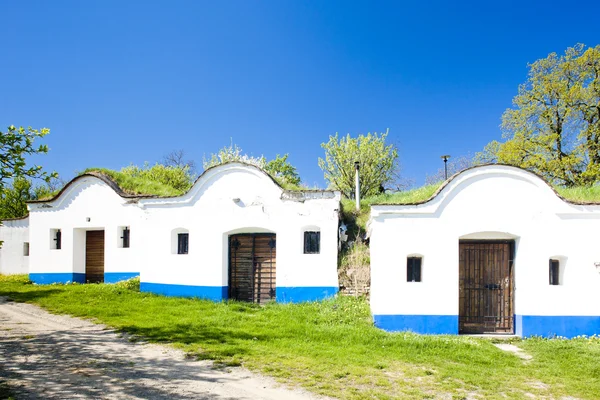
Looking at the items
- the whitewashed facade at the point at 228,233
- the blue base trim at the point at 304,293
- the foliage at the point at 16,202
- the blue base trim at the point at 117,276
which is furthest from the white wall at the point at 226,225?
the foliage at the point at 16,202

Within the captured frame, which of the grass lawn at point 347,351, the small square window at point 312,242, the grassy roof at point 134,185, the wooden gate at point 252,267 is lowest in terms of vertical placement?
the grass lawn at point 347,351

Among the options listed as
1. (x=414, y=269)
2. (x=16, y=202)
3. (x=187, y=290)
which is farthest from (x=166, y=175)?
(x=414, y=269)

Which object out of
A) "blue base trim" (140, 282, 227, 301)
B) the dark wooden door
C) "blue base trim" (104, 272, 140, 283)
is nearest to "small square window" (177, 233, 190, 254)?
"blue base trim" (140, 282, 227, 301)

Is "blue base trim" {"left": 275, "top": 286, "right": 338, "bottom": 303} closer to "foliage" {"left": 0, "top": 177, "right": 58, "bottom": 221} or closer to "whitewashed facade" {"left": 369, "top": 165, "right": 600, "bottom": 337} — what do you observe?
"whitewashed facade" {"left": 369, "top": 165, "right": 600, "bottom": 337}

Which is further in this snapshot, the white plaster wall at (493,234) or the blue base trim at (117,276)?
the blue base trim at (117,276)

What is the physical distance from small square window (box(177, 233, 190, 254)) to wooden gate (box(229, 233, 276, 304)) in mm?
1584

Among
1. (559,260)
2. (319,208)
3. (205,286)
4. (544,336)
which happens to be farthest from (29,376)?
(559,260)

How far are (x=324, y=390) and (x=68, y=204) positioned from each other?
15.1 m

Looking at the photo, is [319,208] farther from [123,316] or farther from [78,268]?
[78,268]

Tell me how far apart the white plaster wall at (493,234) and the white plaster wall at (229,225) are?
2.73 m

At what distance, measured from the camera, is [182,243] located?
1399 cm

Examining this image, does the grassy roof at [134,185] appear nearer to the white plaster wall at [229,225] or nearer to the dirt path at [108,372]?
the white plaster wall at [229,225]

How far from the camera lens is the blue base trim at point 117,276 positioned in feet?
52.1

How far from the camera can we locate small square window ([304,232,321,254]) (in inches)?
510
